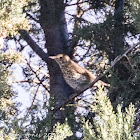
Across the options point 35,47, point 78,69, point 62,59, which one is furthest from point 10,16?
point 35,47

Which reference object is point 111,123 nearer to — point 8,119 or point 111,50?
point 8,119

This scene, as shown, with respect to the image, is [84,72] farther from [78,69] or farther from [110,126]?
[110,126]

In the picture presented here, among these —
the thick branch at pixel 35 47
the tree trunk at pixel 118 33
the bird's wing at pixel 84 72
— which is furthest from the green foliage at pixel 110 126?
the thick branch at pixel 35 47

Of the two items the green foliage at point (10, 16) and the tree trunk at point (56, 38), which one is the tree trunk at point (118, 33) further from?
the green foliage at point (10, 16)

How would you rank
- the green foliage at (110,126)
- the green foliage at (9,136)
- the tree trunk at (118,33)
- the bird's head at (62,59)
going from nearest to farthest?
the green foliage at (110,126)
the green foliage at (9,136)
the tree trunk at (118,33)
the bird's head at (62,59)

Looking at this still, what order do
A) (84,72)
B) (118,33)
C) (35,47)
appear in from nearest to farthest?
(118,33) < (84,72) < (35,47)

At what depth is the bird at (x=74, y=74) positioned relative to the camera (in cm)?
441

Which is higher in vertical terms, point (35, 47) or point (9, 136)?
point (35, 47)

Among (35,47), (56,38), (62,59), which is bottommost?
(62,59)

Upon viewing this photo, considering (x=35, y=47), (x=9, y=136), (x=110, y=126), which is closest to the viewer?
(x=110, y=126)

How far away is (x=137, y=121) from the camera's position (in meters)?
3.69

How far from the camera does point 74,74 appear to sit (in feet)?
14.8

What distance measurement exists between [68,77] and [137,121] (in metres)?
1.15

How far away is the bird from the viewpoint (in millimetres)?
4412
